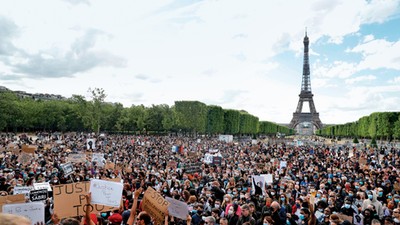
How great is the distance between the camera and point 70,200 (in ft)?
21.0

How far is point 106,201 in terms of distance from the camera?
5949 mm

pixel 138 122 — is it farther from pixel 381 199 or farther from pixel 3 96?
pixel 381 199

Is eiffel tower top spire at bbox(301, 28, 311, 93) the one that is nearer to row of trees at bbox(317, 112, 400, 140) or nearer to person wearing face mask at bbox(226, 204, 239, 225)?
row of trees at bbox(317, 112, 400, 140)

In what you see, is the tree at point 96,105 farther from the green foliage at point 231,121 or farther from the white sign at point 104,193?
the white sign at point 104,193

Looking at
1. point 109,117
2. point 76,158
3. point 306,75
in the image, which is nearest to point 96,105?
point 109,117

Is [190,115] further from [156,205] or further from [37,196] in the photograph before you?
[156,205]

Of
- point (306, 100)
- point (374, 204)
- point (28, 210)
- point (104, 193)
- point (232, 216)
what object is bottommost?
point (232, 216)

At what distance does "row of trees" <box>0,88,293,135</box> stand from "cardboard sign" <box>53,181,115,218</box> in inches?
2343

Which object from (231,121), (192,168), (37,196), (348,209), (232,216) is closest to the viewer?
(232,216)

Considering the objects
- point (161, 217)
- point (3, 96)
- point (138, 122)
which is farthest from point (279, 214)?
point (138, 122)

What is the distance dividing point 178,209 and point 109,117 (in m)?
81.3

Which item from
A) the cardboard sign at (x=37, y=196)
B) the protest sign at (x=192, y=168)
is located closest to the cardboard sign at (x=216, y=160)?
the protest sign at (x=192, y=168)

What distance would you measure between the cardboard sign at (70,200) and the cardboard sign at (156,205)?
2.51ft

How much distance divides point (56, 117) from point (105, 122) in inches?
436
